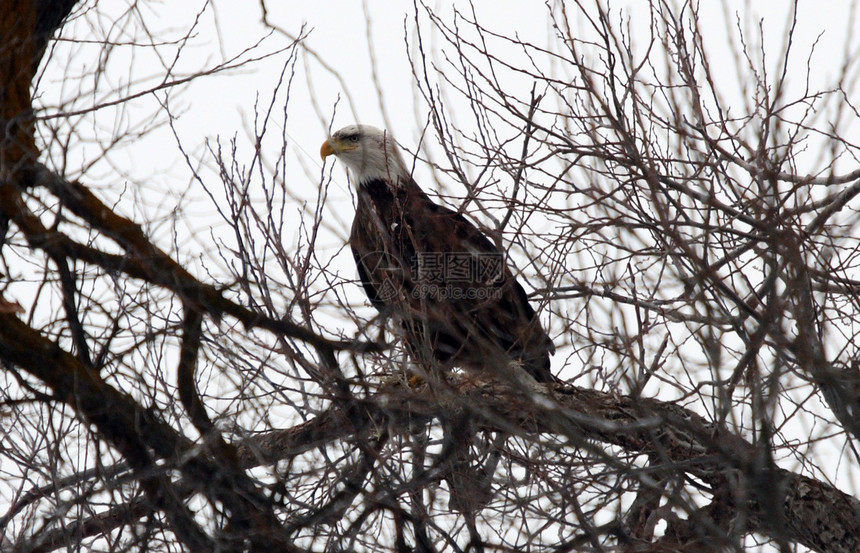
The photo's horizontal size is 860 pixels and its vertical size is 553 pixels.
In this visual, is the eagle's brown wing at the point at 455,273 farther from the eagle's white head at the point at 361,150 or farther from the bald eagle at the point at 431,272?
the eagle's white head at the point at 361,150

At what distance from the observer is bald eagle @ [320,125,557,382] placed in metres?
3.33

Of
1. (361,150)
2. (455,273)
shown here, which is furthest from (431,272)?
(361,150)

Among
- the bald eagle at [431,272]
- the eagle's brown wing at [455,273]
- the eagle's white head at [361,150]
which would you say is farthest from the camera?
the eagle's white head at [361,150]

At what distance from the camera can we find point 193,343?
342 centimetres

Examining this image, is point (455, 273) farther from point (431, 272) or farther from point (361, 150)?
point (361, 150)

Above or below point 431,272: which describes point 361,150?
above

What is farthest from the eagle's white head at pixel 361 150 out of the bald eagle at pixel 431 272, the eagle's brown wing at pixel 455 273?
the eagle's brown wing at pixel 455 273

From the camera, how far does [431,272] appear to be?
4.33 meters

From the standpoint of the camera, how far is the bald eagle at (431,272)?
3328 millimetres

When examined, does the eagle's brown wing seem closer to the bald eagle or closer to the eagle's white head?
the bald eagle

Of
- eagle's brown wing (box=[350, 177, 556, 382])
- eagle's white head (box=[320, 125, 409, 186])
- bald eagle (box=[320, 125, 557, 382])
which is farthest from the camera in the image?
eagle's white head (box=[320, 125, 409, 186])

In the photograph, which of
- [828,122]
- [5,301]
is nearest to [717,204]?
[828,122]

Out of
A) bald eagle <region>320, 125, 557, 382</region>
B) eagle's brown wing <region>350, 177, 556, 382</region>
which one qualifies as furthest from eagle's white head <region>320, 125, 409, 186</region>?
eagle's brown wing <region>350, 177, 556, 382</region>

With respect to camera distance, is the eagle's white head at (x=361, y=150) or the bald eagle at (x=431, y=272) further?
the eagle's white head at (x=361, y=150)
